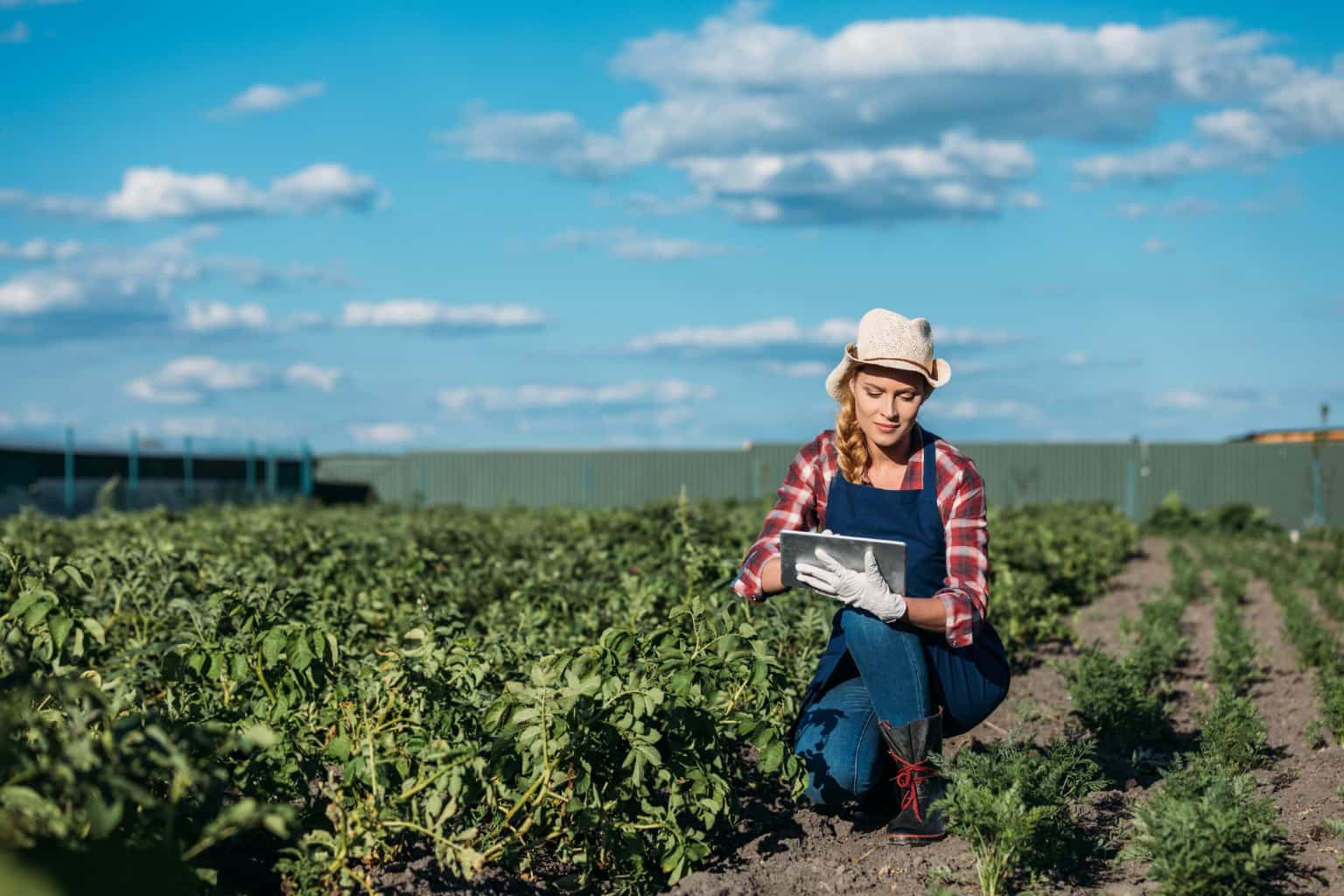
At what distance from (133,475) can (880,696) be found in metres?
27.0

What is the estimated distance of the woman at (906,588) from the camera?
3.64 m

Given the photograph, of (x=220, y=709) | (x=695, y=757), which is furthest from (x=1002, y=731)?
(x=220, y=709)

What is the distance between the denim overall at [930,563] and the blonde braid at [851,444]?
0.13ft

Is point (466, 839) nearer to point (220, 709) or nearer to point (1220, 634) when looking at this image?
point (220, 709)

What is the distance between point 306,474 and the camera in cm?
3142

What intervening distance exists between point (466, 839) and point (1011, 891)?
1407mm

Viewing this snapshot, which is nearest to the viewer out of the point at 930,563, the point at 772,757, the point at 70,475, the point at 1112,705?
the point at 772,757

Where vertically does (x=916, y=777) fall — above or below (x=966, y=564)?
below

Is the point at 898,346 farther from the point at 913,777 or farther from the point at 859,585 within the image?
the point at 913,777

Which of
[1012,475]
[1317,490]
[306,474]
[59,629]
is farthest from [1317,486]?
[59,629]

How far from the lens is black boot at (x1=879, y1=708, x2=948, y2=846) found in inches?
143

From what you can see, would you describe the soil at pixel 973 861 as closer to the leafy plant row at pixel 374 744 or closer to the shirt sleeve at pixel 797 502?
the leafy plant row at pixel 374 744

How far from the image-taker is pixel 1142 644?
661cm

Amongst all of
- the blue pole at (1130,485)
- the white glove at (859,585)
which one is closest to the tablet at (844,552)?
the white glove at (859,585)
